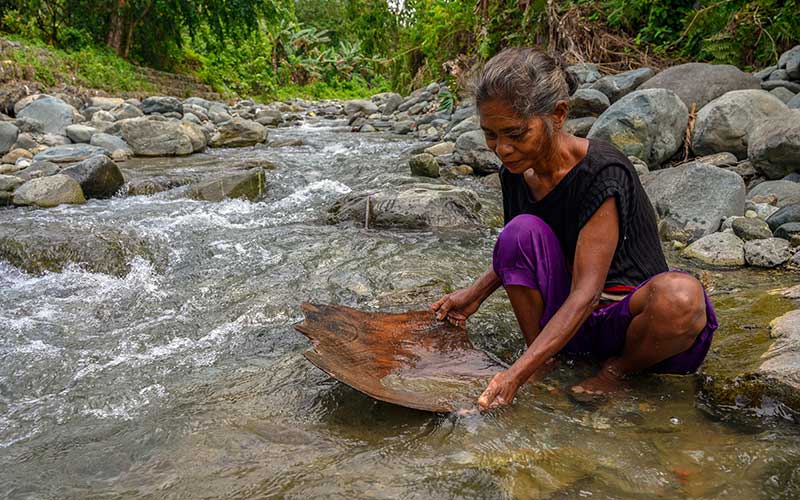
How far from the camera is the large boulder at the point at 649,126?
616 cm

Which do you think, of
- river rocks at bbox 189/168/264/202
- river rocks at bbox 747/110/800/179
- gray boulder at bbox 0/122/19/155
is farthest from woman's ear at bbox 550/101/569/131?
gray boulder at bbox 0/122/19/155

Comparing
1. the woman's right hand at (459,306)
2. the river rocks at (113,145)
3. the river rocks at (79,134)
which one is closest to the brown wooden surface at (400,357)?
the woman's right hand at (459,306)

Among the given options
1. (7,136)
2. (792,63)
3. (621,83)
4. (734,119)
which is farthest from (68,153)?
(792,63)

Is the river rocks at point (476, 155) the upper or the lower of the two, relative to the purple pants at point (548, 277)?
upper

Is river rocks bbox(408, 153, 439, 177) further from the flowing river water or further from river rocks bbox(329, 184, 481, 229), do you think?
the flowing river water

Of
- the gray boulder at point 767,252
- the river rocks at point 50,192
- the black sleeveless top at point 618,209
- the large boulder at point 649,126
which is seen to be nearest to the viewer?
the black sleeveless top at point 618,209

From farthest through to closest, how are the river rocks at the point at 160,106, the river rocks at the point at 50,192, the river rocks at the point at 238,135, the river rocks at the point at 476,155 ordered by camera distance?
the river rocks at the point at 160,106, the river rocks at the point at 238,135, the river rocks at the point at 476,155, the river rocks at the point at 50,192

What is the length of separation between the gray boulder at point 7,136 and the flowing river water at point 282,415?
4.94 m

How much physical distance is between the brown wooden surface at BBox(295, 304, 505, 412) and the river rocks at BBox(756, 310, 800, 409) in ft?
3.03

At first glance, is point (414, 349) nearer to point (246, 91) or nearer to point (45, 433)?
→ point (45, 433)

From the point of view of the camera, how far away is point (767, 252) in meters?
3.87

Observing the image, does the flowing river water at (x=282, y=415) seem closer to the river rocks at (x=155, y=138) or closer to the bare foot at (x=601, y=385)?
the bare foot at (x=601, y=385)

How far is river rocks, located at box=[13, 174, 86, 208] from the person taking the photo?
5777 millimetres

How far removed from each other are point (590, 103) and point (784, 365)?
6.12 metres
